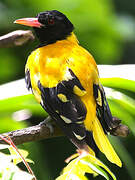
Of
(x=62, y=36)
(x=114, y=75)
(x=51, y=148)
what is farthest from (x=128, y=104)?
(x=51, y=148)

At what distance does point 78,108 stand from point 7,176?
1.55 feet

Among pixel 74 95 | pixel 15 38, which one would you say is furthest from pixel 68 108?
pixel 15 38

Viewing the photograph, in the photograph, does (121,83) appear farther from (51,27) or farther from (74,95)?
(51,27)

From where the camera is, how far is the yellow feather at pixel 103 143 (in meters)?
0.93

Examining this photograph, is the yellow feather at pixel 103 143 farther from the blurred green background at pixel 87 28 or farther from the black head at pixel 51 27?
the blurred green background at pixel 87 28

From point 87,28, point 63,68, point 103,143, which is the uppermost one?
point 63,68

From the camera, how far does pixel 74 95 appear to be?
1.00m

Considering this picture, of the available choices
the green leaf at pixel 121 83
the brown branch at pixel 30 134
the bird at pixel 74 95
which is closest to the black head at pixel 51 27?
the bird at pixel 74 95

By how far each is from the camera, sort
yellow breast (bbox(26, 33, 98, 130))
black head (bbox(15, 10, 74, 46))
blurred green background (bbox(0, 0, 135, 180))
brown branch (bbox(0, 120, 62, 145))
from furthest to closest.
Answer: blurred green background (bbox(0, 0, 135, 180)), black head (bbox(15, 10, 74, 46)), yellow breast (bbox(26, 33, 98, 130)), brown branch (bbox(0, 120, 62, 145))

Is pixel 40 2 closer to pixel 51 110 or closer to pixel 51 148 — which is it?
pixel 51 148

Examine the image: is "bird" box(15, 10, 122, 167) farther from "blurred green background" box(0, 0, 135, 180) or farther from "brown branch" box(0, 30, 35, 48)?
"blurred green background" box(0, 0, 135, 180)

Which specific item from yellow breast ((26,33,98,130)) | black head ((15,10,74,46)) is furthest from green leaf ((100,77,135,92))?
black head ((15,10,74,46))

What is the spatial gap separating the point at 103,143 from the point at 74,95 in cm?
14

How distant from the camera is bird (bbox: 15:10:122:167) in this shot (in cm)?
96
